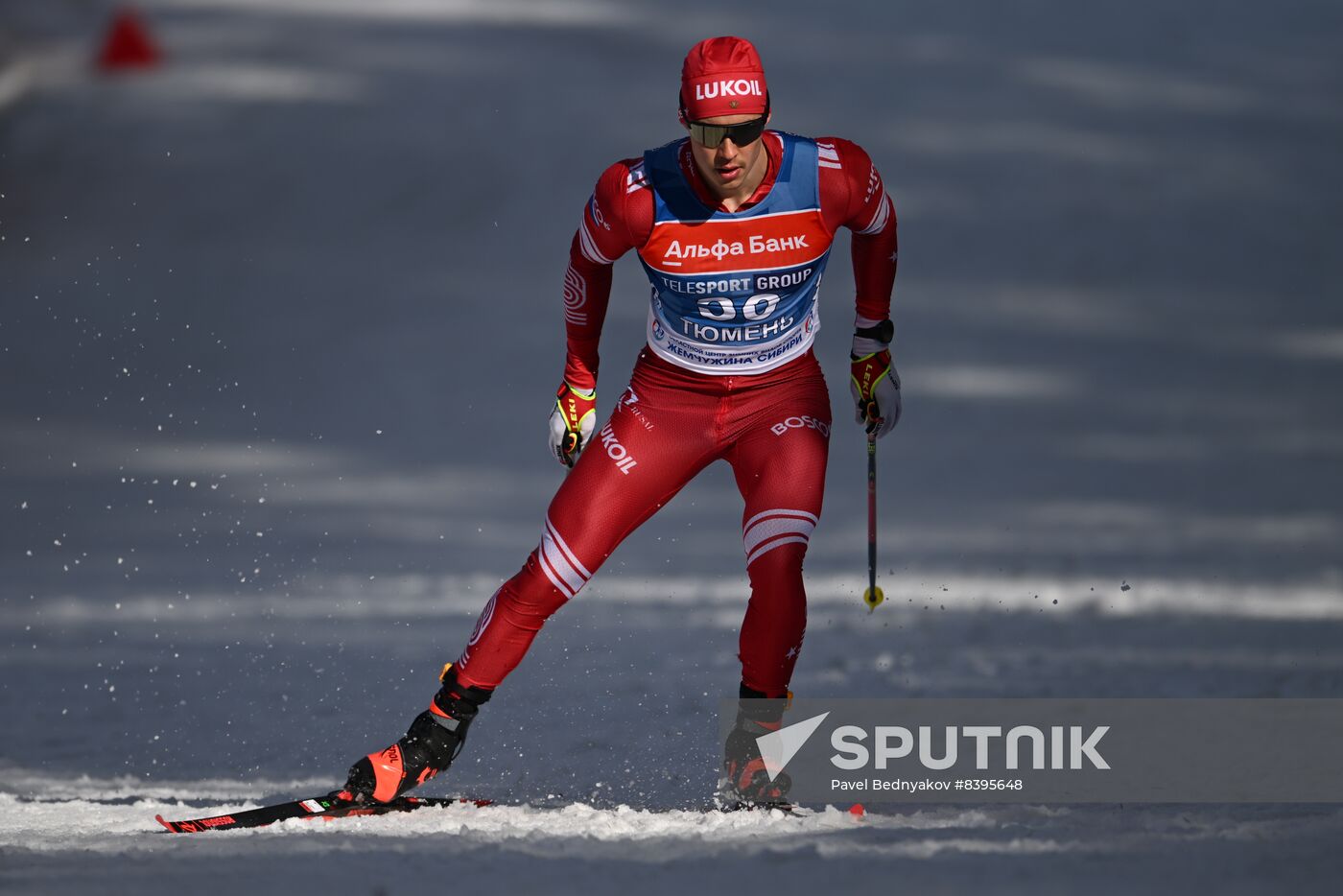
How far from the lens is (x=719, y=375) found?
3865mm

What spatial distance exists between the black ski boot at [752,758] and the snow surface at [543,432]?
0.43ft

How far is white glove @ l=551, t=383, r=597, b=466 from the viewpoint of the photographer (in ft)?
13.3

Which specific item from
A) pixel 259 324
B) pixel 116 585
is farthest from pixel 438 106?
pixel 116 585

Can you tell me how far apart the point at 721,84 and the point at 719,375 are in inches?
26.7

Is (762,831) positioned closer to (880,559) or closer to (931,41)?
(880,559)

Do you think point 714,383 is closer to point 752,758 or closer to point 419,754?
point 752,758

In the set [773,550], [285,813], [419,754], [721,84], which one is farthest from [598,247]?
[285,813]

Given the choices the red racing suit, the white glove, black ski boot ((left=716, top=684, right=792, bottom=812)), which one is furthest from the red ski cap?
black ski boot ((left=716, top=684, right=792, bottom=812))

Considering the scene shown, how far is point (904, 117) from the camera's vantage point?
34.6 feet

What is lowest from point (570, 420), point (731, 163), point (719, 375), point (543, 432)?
point (543, 432)

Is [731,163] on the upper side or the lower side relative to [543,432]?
upper

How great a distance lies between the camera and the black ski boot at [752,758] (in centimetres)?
388

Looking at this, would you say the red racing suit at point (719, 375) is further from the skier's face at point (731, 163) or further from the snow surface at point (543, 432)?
the snow surface at point (543, 432)

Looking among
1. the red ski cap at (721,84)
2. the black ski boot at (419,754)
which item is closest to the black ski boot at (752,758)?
the black ski boot at (419,754)
